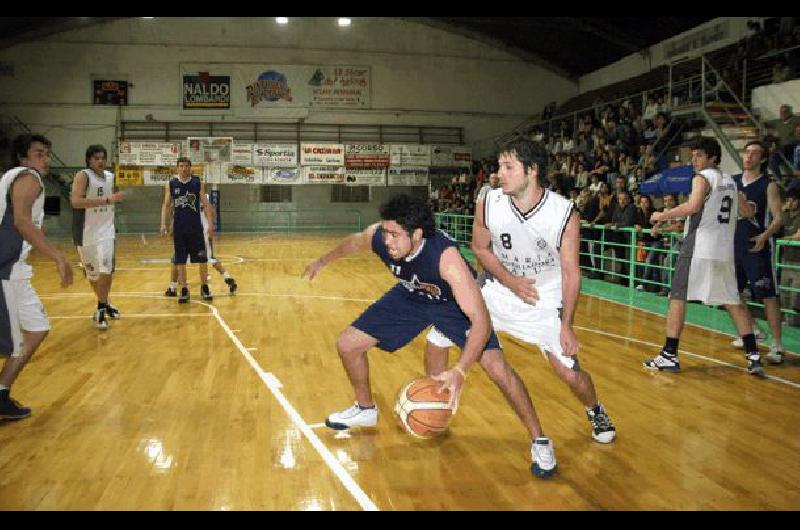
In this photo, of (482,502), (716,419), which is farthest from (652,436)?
(482,502)

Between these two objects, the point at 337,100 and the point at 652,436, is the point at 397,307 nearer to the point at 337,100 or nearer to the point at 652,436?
the point at 652,436

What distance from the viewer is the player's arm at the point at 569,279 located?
340 cm

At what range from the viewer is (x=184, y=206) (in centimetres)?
877

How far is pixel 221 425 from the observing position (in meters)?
4.16

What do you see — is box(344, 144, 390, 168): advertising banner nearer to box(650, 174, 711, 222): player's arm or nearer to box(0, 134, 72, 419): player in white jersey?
box(650, 174, 711, 222): player's arm

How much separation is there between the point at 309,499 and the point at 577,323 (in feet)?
17.6

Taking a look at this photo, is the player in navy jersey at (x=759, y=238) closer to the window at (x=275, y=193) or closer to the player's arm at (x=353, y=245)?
the player's arm at (x=353, y=245)

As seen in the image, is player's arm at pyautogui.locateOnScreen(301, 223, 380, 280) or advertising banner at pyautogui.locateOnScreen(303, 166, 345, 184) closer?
player's arm at pyautogui.locateOnScreen(301, 223, 380, 280)

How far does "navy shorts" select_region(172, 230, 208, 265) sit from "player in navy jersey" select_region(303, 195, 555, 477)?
5357 millimetres

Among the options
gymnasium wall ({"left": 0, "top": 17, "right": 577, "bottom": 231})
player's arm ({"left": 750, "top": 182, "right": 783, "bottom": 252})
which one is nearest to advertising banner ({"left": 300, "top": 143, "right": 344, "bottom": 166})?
gymnasium wall ({"left": 0, "top": 17, "right": 577, "bottom": 231})

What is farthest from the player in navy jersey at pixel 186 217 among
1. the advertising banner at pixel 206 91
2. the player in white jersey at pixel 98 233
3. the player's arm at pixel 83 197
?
the advertising banner at pixel 206 91

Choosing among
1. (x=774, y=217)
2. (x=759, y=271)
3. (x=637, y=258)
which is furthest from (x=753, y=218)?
(x=637, y=258)

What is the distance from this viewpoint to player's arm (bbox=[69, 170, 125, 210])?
6.67 metres

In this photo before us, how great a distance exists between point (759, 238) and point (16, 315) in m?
5.66
